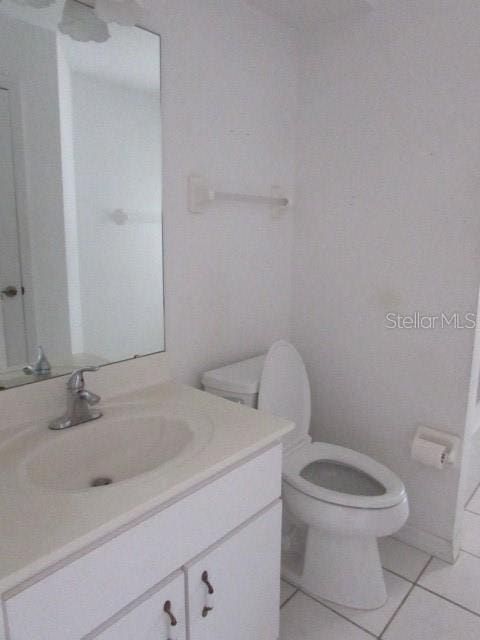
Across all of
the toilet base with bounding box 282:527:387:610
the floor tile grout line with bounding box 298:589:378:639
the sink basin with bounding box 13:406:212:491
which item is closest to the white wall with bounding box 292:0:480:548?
the toilet base with bounding box 282:527:387:610

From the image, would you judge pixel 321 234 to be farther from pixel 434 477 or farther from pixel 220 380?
pixel 434 477

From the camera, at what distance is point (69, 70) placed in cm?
126

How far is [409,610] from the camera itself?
5.20 ft

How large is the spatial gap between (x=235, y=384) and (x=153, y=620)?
810 millimetres

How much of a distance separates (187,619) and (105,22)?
163 centimetres

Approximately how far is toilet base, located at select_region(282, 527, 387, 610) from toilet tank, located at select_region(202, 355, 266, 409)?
1.76 feet

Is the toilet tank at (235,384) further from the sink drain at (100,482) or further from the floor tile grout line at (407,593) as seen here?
the floor tile grout line at (407,593)

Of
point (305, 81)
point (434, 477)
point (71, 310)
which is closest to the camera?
point (71, 310)

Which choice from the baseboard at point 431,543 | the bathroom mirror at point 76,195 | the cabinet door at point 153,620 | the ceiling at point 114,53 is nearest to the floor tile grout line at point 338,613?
the baseboard at point 431,543

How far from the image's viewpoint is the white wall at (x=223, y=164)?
5.06 feet

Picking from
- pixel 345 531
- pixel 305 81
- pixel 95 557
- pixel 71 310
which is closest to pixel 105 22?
pixel 71 310

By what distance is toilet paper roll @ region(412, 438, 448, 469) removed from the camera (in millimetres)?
1728

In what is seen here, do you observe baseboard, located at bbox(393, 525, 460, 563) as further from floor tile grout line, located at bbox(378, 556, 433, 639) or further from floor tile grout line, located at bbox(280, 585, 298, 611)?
floor tile grout line, located at bbox(280, 585, 298, 611)

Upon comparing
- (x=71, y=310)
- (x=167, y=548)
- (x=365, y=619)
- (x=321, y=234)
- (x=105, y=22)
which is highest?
(x=105, y=22)
